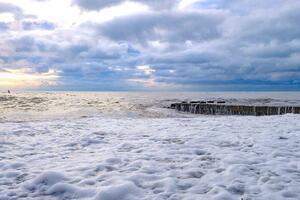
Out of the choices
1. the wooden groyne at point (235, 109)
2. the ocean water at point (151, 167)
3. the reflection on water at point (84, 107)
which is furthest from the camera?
the wooden groyne at point (235, 109)

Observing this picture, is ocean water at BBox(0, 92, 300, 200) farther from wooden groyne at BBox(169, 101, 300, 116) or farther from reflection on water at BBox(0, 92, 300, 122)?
wooden groyne at BBox(169, 101, 300, 116)

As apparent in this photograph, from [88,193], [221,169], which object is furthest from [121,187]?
[221,169]

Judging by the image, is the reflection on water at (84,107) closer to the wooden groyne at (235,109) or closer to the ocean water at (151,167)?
the wooden groyne at (235,109)

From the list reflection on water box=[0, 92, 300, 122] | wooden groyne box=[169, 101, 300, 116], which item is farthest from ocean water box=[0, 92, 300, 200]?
wooden groyne box=[169, 101, 300, 116]

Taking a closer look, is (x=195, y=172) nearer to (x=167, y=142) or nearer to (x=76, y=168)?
(x=76, y=168)

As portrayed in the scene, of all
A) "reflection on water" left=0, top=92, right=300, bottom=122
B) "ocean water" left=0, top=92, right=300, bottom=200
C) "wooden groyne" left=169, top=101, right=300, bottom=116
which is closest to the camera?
"ocean water" left=0, top=92, right=300, bottom=200

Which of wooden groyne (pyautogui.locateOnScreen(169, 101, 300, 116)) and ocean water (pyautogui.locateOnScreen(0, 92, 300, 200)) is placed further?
wooden groyne (pyautogui.locateOnScreen(169, 101, 300, 116))

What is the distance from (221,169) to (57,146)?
5.33 m

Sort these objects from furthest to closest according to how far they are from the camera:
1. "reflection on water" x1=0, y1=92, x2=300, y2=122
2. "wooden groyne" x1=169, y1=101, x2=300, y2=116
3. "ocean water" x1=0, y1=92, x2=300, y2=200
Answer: "wooden groyne" x1=169, y1=101, x2=300, y2=116 → "reflection on water" x1=0, y1=92, x2=300, y2=122 → "ocean water" x1=0, y1=92, x2=300, y2=200

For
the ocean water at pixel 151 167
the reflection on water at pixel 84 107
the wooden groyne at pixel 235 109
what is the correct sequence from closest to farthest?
the ocean water at pixel 151 167, the reflection on water at pixel 84 107, the wooden groyne at pixel 235 109

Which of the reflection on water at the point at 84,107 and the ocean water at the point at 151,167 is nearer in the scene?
the ocean water at the point at 151,167

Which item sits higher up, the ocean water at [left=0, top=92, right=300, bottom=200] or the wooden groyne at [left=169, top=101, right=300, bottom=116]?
the ocean water at [left=0, top=92, right=300, bottom=200]

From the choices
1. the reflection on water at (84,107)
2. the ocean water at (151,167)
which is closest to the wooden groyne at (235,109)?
the reflection on water at (84,107)

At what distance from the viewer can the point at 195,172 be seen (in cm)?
664
